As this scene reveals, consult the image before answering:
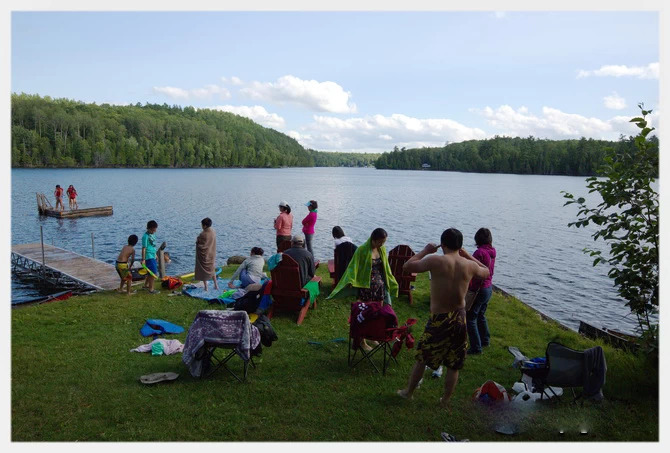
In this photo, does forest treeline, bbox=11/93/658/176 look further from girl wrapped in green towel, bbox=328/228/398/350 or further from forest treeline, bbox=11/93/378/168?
girl wrapped in green towel, bbox=328/228/398/350

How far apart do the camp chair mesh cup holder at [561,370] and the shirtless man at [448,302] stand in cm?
135

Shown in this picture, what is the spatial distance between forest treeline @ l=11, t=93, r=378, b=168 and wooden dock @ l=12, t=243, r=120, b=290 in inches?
4099

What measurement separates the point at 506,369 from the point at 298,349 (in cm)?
364

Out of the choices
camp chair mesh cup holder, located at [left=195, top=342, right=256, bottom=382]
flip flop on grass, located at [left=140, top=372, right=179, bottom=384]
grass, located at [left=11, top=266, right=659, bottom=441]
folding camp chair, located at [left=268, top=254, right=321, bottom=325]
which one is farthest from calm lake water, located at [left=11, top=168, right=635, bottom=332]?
flip flop on grass, located at [left=140, top=372, right=179, bottom=384]

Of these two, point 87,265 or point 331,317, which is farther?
point 87,265

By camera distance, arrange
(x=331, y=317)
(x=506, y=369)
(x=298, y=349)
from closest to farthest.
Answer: (x=506, y=369)
(x=298, y=349)
(x=331, y=317)

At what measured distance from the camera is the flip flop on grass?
660cm

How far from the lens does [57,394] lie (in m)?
6.14

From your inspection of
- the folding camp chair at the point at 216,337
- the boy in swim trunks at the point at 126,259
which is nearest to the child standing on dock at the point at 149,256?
the boy in swim trunks at the point at 126,259

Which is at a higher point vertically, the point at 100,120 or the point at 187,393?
the point at 100,120

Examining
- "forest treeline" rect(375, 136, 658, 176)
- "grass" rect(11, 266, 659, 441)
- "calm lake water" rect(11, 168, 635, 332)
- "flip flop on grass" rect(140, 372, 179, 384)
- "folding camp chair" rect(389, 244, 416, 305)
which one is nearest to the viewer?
"grass" rect(11, 266, 659, 441)

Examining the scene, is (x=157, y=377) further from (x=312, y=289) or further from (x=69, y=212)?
(x=69, y=212)
